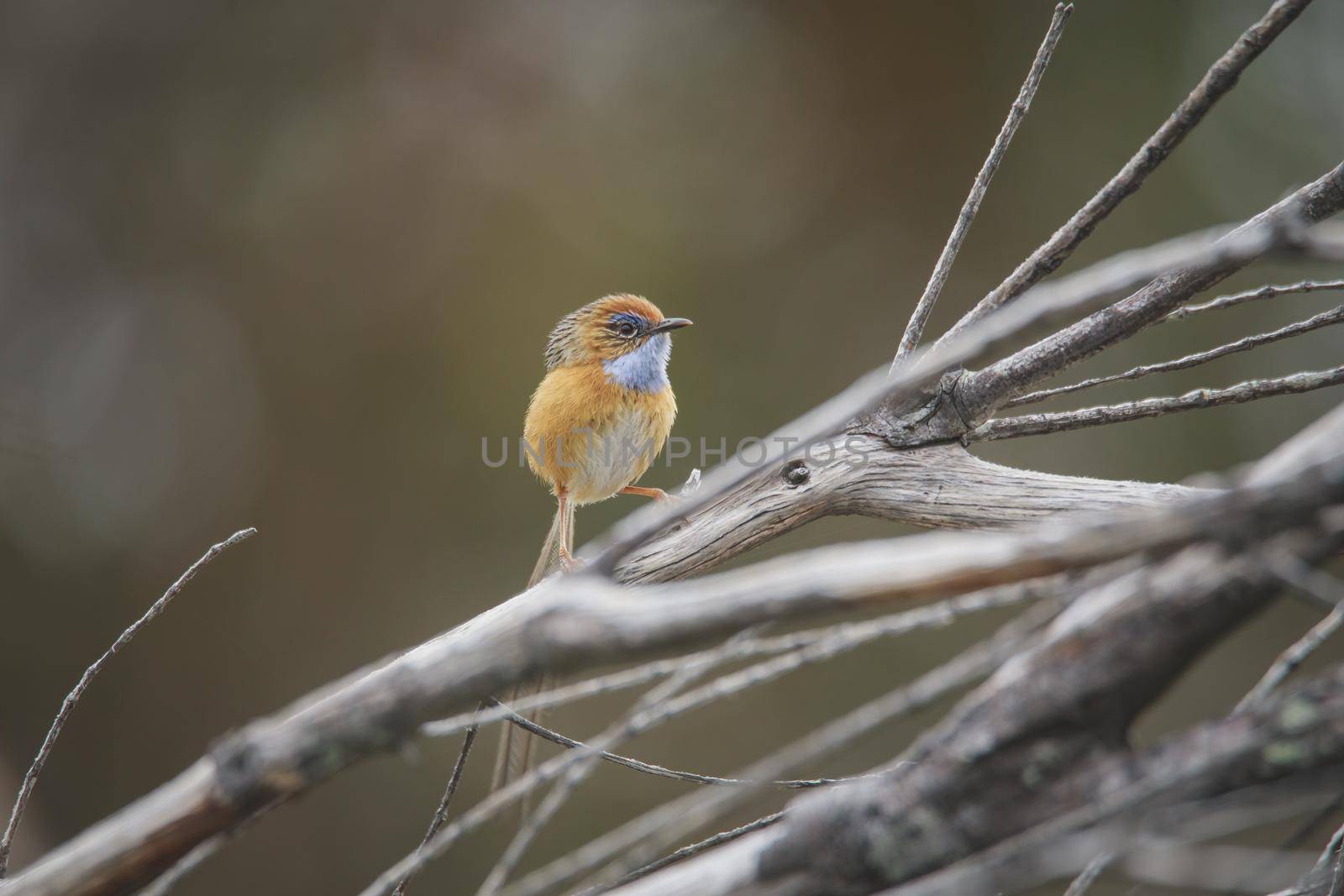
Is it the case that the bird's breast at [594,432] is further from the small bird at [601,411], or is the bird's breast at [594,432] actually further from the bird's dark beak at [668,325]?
the bird's dark beak at [668,325]

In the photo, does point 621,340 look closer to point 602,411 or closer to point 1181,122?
point 602,411

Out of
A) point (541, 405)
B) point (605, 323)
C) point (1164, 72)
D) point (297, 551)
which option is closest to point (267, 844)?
point (297, 551)

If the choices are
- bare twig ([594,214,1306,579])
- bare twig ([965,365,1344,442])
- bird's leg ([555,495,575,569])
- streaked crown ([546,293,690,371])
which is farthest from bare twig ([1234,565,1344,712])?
streaked crown ([546,293,690,371])

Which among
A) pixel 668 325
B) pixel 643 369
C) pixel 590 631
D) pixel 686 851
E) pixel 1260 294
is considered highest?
pixel 668 325

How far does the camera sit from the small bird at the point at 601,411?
410 cm

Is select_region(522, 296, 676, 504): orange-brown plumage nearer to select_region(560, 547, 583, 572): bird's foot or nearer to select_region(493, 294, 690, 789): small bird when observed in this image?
select_region(493, 294, 690, 789): small bird

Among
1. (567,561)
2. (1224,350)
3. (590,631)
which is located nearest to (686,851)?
(590,631)

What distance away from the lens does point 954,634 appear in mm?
5699

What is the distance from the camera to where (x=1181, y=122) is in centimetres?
165

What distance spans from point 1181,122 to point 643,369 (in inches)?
115

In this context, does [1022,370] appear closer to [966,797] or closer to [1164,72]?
[966,797]

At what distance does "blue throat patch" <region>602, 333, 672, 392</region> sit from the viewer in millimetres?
4277

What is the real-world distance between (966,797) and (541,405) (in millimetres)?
3440

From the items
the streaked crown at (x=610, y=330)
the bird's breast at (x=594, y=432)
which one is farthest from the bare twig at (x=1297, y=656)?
the streaked crown at (x=610, y=330)
